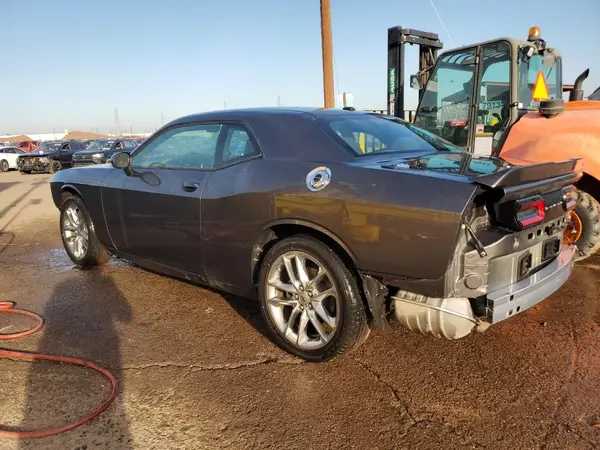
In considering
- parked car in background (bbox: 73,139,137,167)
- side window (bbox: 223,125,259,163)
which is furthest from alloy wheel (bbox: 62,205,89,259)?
parked car in background (bbox: 73,139,137,167)

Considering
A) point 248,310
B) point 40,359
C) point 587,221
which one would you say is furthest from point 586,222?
point 40,359

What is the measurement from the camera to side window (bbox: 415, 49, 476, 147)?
5.74 m

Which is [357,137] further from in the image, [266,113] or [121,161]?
[121,161]

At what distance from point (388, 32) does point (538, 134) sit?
3.25 meters

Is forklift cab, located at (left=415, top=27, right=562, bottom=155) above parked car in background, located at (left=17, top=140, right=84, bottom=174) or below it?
above

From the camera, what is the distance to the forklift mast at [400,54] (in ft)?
22.9

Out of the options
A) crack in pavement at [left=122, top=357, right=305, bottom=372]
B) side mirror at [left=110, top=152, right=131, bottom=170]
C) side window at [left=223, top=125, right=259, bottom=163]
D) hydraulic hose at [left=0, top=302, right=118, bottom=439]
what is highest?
side window at [left=223, top=125, right=259, bottom=163]

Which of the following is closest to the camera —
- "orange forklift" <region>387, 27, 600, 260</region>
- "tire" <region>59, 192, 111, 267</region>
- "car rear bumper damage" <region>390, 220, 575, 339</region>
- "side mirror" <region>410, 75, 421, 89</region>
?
"car rear bumper damage" <region>390, 220, 575, 339</region>

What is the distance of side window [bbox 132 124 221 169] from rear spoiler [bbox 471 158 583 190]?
2.06m

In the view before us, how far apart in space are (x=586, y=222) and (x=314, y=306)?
3157mm

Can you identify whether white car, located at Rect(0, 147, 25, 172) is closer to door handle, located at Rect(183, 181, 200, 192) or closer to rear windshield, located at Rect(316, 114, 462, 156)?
door handle, located at Rect(183, 181, 200, 192)

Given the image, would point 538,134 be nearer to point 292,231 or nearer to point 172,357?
point 292,231

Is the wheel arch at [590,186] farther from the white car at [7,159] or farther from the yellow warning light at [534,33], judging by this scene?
the white car at [7,159]

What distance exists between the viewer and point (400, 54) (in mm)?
7051
